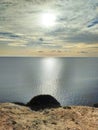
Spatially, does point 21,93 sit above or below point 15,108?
below

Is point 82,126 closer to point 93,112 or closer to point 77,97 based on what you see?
point 93,112

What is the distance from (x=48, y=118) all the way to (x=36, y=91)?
13261 cm

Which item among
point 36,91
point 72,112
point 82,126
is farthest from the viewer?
point 36,91

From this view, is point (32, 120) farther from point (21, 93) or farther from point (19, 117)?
point (21, 93)

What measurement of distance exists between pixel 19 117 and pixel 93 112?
571 centimetres

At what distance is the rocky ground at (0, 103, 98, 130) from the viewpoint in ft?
47.4

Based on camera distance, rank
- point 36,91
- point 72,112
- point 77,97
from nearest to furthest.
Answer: point 72,112 < point 77,97 < point 36,91

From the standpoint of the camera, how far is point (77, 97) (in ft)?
430

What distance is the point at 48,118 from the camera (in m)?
16.0

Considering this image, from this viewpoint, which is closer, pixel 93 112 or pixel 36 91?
pixel 93 112

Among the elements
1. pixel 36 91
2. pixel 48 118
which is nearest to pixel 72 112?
pixel 48 118

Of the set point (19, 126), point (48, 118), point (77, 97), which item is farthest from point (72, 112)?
point (77, 97)

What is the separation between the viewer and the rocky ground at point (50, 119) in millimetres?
14461

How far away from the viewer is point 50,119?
1581 cm
